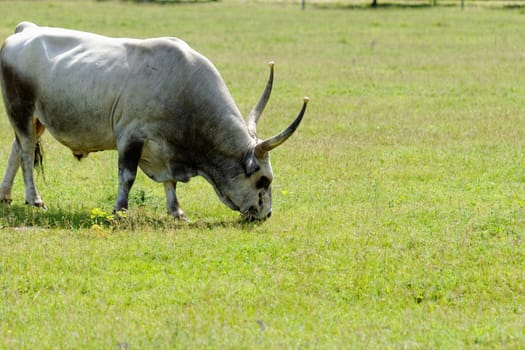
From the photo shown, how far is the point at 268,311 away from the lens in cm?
823

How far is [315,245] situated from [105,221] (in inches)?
101

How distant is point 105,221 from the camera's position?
36.9 feet

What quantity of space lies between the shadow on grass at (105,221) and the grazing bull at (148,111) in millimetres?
240

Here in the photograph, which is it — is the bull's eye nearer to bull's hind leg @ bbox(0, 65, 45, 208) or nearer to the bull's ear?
the bull's ear

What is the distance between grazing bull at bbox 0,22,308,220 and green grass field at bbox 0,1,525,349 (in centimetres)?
55

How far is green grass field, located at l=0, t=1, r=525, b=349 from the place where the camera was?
7.80 meters

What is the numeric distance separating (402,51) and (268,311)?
69.9 feet

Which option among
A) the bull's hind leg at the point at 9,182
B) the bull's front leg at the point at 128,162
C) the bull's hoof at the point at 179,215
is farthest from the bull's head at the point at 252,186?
the bull's hind leg at the point at 9,182

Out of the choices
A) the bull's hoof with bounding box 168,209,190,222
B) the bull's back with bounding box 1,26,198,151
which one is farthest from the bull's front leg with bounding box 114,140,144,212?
the bull's hoof with bounding box 168,209,190,222

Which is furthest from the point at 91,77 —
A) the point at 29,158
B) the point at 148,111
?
the point at 29,158

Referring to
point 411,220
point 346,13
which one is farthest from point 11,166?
point 346,13

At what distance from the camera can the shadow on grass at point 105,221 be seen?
427 inches

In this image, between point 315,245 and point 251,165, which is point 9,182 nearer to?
point 251,165

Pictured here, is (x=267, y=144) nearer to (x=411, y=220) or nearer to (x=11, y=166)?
(x=411, y=220)
